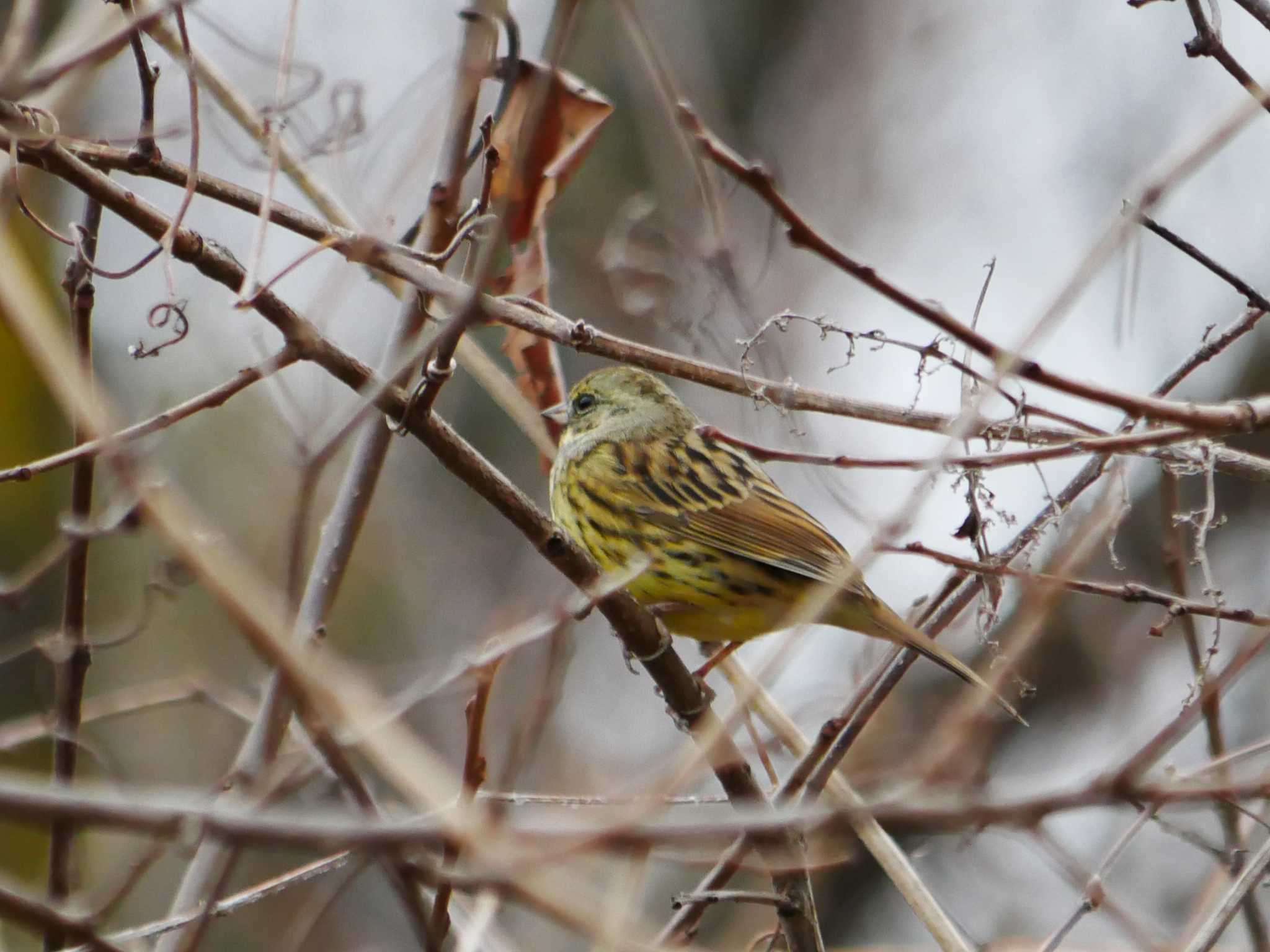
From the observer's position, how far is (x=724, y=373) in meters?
2.75

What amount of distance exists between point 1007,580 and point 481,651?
55.3 inches

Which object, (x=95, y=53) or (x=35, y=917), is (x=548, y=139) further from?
(x=35, y=917)

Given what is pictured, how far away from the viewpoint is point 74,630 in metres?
2.48

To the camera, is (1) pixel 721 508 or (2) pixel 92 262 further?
(1) pixel 721 508

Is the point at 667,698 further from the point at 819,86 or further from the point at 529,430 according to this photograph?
the point at 819,86

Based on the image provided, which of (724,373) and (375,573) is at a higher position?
(375,573)

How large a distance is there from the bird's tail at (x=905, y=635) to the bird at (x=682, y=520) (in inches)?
0.9

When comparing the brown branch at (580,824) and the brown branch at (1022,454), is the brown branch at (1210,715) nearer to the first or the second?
the brown branch at (1022,454)

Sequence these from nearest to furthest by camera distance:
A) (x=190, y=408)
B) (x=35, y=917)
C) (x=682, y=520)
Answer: (x=35, y=917)
(x=190, y=408)
(x=682, y=520)

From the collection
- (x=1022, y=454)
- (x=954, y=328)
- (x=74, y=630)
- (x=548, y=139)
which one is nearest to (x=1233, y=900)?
(x=1022, y=454)

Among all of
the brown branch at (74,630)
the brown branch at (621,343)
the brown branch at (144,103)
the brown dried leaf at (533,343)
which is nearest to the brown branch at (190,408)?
the brown branch at (74,630)

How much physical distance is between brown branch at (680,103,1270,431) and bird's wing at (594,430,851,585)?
94.6 inches

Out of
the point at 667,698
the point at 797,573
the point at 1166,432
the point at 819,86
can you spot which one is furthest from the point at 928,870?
the point at 819,86

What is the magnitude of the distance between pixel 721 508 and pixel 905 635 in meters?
1.55
